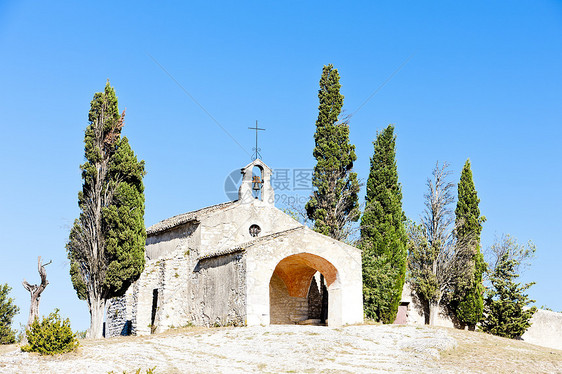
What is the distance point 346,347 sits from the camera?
21.2m

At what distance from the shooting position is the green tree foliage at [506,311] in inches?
1366

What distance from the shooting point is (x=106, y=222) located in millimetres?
27312

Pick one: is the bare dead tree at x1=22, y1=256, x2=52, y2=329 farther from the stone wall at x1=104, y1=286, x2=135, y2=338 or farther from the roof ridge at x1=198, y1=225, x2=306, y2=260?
the roof ridge at x1=198, y1=225, x2=306, y2=260

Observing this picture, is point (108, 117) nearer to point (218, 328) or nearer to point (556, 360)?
point (218, 328)

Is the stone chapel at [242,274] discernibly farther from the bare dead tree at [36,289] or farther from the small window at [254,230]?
the bare dead tree at [36,289]

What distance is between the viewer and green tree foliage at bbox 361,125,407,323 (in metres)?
31.1

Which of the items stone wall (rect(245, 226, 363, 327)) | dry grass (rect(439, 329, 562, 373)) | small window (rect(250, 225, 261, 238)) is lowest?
dry grass (rect(439, 329, 562, 373))

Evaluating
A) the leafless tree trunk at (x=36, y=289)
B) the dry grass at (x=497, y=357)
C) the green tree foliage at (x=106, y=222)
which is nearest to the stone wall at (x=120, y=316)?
the green tree foliage at (x=106, y=222)

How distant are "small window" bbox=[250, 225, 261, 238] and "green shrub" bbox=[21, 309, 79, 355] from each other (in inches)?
483

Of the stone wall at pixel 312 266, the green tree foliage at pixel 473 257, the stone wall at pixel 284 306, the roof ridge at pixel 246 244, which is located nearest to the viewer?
the stone wall at pixel 312 266

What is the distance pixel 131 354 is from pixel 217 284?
8031 mm

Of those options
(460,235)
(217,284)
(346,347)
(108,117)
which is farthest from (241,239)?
(460,235)

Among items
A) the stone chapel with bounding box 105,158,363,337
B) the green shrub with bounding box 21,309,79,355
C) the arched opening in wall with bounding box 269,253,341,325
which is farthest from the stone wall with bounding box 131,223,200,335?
the green shrub with bounding box 21,309,79,355

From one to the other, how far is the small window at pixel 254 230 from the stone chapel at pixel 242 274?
Answer: 0.05 m
